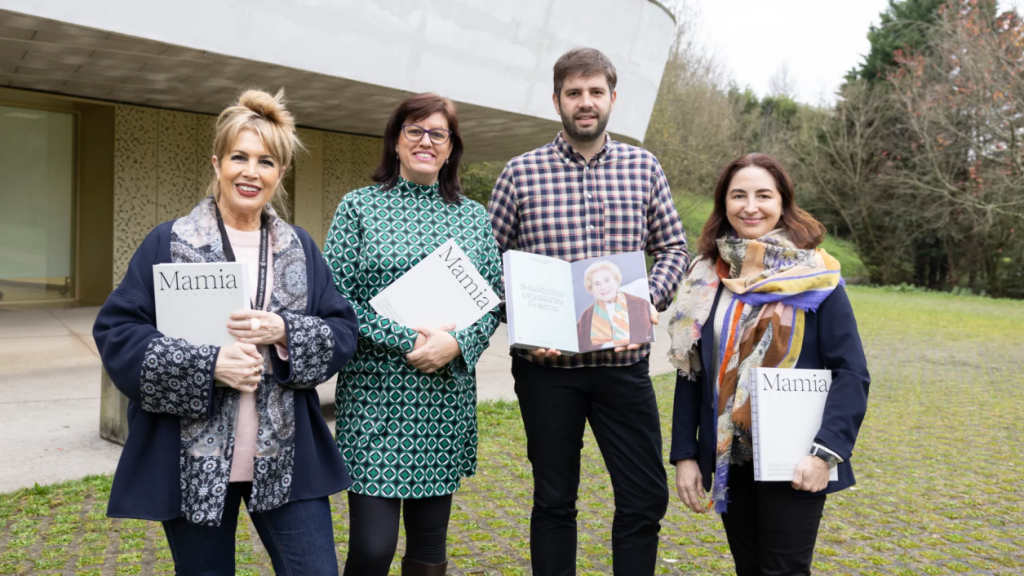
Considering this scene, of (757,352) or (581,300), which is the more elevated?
(581,300)

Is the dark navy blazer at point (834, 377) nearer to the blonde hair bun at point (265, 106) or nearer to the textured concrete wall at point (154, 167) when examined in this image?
the blonde hair bun at point (265, 106)

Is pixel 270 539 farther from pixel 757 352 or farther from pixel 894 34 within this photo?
pixel 894 34

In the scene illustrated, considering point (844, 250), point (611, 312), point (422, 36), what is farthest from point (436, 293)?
point (844, 250)

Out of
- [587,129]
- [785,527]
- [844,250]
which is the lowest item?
[785,527]

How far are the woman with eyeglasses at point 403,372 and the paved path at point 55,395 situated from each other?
133 inches

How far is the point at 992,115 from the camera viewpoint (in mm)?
24578

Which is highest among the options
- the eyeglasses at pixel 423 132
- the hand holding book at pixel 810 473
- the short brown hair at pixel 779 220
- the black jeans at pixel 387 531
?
the eyeglasses at pixel 423 132

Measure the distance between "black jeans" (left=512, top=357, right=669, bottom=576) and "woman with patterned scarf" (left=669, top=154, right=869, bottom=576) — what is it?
28 cm

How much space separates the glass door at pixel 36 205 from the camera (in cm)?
1314

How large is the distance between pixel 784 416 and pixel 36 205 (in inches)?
551

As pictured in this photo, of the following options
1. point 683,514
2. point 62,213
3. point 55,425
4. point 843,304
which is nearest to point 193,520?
point 843,304

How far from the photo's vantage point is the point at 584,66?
319cm

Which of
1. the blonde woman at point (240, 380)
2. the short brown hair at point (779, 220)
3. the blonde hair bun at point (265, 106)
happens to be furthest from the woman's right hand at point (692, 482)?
the blonde hair bun at point (265, 106)

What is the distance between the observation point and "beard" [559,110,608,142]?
324cm
